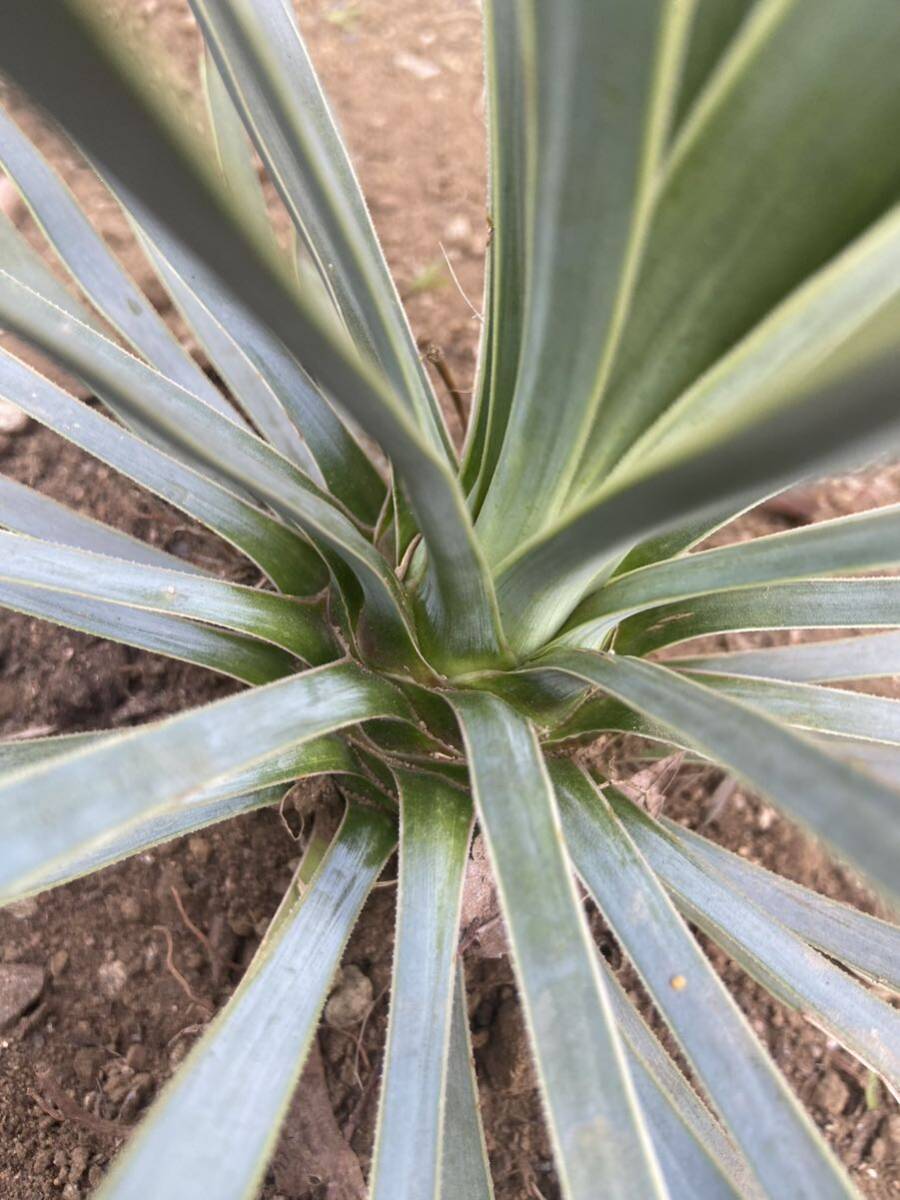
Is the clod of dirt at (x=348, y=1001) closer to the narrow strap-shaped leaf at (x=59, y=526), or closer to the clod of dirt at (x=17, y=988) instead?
the clod of dirt at (x=17, y=988)

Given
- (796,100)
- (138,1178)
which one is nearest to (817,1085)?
(138,1178)

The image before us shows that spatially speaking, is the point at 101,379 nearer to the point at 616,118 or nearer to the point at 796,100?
the point at 616,118

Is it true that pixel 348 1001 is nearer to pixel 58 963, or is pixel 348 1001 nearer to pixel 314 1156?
pixel 314 1156

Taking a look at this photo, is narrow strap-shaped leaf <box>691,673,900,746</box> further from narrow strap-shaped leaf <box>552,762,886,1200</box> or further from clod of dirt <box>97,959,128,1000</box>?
clod of dirt <box>97,959,128,1000</box>

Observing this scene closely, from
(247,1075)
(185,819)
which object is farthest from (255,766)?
(247,1075)

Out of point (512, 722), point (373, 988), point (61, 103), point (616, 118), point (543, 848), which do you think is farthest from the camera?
point (373, 988)

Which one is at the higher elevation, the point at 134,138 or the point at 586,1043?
the point at 134,138

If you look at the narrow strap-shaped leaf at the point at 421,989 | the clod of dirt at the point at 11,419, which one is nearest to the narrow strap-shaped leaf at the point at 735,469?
Answer: the narrow strap-shaped leaf at the point at 421,989
